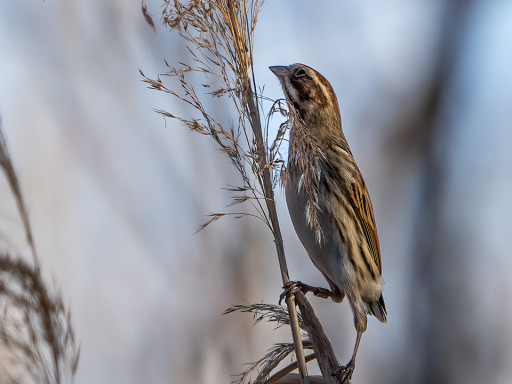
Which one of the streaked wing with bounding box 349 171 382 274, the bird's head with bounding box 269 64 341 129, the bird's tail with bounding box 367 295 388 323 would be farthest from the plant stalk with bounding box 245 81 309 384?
the bird's tail with bounding box 367 295 388 323

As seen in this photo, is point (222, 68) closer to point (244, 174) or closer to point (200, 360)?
point (244, 174)

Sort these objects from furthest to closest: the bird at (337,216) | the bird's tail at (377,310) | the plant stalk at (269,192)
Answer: the bird's tail at (377,310), the bird at (337,216), the plant stalk at (269,192)

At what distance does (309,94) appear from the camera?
3.08 m

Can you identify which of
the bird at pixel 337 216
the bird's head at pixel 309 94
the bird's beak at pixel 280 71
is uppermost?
the bird's beak at pixel 280 71

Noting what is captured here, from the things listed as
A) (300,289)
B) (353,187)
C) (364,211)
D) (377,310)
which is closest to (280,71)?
(353,187)

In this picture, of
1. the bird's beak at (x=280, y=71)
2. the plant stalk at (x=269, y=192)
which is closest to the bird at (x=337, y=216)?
the bird's beak at (x=280, y=71)

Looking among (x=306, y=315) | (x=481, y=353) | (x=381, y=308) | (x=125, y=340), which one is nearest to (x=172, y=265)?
(x=125, y=340)

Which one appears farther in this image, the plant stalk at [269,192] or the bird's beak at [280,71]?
the bird's beak at [280,71]

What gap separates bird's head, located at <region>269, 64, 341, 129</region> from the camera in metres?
3.00

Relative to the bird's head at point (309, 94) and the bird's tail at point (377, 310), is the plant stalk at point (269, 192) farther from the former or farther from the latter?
the bird's tail at point (377, 310)

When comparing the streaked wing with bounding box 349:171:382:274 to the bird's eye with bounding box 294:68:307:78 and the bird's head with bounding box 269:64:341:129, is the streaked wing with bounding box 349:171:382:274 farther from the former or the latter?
the bird's eye with bounding box 294:68:307:78

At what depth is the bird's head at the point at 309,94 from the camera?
9.83 feet

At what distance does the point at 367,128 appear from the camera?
4801mm

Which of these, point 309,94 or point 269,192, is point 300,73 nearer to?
point 309,94
